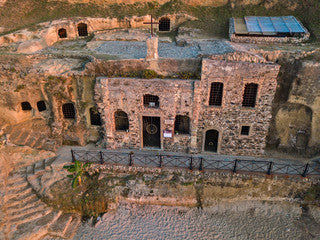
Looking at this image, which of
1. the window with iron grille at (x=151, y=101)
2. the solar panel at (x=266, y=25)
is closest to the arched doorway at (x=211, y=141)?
the window with iron grille at (x=151, y=101)

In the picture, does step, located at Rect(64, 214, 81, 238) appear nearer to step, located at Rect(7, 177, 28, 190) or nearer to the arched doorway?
step, located at Rect(7, 177, 28, 190)

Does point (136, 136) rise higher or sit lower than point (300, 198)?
higher

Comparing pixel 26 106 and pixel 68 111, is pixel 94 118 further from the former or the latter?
pixel 26 106

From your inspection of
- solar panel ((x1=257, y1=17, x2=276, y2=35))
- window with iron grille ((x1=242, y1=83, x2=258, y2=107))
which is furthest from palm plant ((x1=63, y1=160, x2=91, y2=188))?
solar panel ((x1=257, y1=17, x2=276, y2=35))

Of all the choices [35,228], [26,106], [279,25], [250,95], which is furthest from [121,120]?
[279,25]

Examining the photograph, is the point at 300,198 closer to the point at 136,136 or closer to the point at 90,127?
the point at 136,136

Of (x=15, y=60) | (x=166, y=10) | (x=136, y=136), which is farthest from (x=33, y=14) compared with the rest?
(x=136, y=136)

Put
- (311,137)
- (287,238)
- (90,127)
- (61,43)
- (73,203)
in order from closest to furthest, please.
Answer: (287,238) < (73,203) < (311,137) < (90,127) < (61,43)
